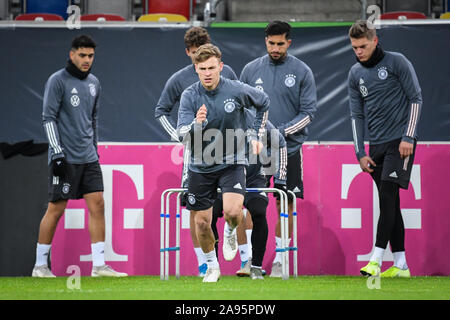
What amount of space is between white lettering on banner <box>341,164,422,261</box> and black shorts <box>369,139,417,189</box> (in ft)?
2.62

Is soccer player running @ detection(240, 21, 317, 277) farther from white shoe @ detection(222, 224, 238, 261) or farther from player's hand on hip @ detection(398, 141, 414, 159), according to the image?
white shoe @ detection(222, 224, 238, 261)

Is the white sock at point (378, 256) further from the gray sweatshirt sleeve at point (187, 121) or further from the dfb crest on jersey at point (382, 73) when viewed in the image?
the gray sweatshirt sleeve at point (187, 121)

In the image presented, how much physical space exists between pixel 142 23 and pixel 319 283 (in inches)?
165

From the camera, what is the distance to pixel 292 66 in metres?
8.15

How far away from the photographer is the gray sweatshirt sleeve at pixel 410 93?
7750mm

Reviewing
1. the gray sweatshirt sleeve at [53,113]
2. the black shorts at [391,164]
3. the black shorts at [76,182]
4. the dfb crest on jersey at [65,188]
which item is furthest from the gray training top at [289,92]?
the dfb crest on jersey at [65,188]

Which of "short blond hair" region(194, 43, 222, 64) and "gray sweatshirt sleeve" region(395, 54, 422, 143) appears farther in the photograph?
"gray sweatshirt sleeve" region(395, 54, 422, 143)

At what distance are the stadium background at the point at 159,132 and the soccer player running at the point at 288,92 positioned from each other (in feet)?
2.89

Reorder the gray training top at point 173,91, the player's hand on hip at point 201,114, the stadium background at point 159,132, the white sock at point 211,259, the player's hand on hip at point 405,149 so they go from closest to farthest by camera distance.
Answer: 1. the player's hand on hip at point 201,114
2. the white sock at point 211,259
3. the player's hand on hip at point 405,149
4. the gray training top at point 173,91
5. the stadium background at point 159,132

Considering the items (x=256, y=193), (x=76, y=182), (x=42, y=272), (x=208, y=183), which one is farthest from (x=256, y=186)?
(x=42, y=272)

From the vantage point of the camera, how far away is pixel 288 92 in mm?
8117

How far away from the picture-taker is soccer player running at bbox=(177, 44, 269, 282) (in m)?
6.73

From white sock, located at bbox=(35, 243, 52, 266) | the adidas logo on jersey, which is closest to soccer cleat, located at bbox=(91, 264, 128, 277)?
white sock, located at bbox=(35, 243, 52, 266)
